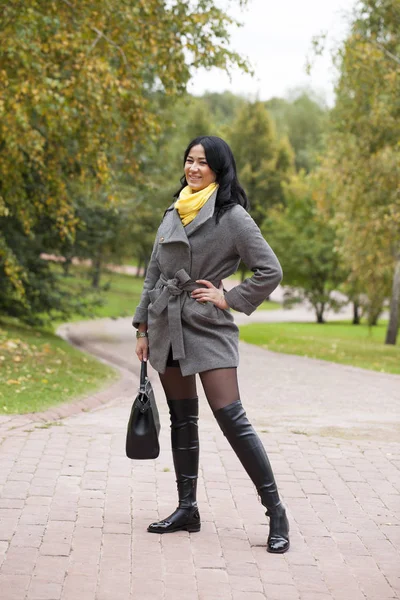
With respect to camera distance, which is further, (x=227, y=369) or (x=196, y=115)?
(x=196, y=115)

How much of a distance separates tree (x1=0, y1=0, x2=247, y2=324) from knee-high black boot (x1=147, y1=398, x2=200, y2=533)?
246 inches

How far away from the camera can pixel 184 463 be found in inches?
197

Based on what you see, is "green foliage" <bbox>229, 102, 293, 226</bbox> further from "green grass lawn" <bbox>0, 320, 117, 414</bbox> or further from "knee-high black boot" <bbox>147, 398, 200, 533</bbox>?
"knee-high black boot" <bbox>147, 398, 200, 533</bbox>

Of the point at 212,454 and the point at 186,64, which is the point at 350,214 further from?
the point at 212,454

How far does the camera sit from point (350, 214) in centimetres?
2191

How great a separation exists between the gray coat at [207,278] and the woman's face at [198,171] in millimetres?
109

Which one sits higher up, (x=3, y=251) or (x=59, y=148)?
(x=59, y=148)

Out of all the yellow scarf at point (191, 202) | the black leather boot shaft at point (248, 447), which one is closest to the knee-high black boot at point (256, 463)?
the black leather boot shaft at point (248, 447)

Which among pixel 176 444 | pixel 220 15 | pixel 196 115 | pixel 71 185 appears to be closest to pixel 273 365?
pixel 71 185

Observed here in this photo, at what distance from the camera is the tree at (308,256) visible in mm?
45500

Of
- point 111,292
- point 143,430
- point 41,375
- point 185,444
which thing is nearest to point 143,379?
point 143,430

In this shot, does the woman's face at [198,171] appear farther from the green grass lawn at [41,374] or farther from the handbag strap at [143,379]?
the green grass lawn at [41,374]

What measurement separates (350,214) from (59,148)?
9.83 meters

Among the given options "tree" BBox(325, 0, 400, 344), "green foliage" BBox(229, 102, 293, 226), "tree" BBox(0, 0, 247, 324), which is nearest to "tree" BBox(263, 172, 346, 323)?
"green foliage" BBox(229, 102, 293, 226)
